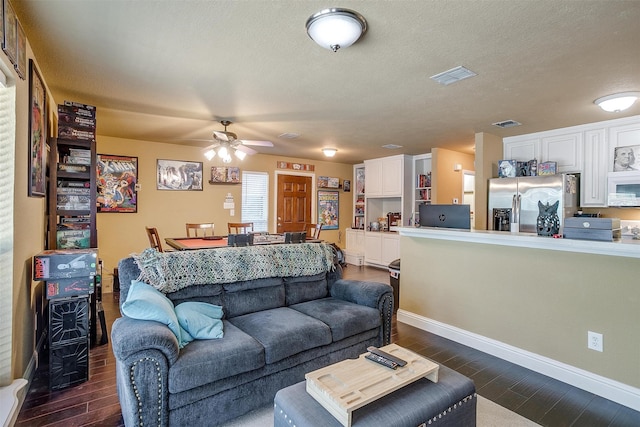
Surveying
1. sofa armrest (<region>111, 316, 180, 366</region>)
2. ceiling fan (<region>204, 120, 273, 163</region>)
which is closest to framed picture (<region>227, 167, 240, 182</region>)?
ceiling fan (<region>204, 120, 273, 163</region>)

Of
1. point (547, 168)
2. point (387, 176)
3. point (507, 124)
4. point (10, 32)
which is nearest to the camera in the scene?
point (10, 32)

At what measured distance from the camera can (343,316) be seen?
2.51m

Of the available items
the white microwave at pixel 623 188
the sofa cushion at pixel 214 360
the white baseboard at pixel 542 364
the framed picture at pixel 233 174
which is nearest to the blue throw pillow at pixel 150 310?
the sofa cushion at pixel 214 360

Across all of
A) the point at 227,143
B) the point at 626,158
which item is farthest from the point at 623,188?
the point at 227,143

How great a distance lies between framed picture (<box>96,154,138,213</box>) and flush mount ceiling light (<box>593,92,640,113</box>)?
20.5 feet

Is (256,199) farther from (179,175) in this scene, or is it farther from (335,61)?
(335,61)

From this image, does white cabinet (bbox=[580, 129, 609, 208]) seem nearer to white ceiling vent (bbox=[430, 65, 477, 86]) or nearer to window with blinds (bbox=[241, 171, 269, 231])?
white ceiling vent (bbox=[430, 65, 477, 86])

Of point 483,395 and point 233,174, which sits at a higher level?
point 233,174

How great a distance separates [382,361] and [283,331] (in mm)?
764

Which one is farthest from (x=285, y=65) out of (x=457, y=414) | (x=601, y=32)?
(x=457, y=414)

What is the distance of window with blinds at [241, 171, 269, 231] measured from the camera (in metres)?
6.42

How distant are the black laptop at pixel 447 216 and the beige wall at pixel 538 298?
0.80 feet

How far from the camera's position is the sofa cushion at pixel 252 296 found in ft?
8.45

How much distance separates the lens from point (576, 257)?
247 cm
